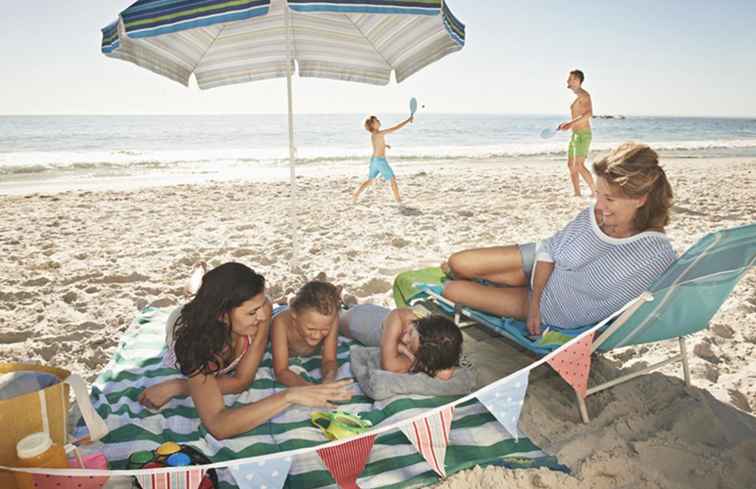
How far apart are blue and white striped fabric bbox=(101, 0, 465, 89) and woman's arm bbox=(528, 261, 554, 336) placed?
1564mm

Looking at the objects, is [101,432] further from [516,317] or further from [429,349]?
[516,317]

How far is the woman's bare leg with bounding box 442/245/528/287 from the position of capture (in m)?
3.25

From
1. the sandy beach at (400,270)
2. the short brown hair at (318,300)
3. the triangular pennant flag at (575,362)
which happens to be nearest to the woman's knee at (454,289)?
the sandy beach at (400,270)

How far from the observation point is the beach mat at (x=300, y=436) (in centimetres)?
209

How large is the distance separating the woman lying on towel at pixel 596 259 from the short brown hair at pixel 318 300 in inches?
39.7

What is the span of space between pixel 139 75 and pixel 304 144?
30.0 m

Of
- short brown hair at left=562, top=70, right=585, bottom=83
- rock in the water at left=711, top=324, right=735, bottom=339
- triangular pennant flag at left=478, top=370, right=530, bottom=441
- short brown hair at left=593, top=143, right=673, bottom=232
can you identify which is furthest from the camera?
short brown hair at left=562, top=70, right=585, bottom=83

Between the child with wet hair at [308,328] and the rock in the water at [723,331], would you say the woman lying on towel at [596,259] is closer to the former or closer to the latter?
the child with wet hair at [308,328]

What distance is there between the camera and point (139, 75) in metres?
46.1

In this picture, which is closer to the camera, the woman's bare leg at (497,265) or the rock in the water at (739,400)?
the rock in the water at (739,400)

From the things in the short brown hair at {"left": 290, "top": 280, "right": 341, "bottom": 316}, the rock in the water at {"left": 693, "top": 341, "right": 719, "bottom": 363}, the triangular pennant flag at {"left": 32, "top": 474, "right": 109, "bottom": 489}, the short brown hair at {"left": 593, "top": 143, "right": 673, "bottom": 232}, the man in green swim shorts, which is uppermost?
the man in green swim shorts

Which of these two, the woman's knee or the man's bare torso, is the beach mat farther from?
the man's bare torso

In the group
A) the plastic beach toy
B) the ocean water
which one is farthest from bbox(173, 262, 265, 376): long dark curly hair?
the ocean water

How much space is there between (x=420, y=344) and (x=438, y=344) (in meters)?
0.10
